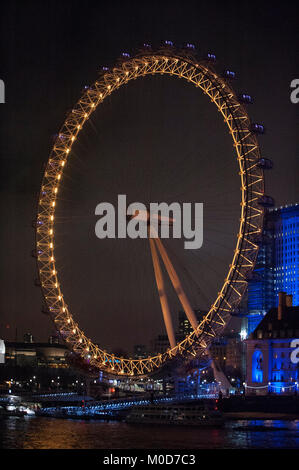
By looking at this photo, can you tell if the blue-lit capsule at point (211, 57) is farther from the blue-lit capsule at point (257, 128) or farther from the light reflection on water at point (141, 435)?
the light reflection on water at point (141, 435)

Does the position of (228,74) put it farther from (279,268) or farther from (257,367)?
(279,268)

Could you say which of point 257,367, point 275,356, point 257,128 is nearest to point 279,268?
point 257,367

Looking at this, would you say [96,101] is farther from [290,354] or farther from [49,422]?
[290,354]

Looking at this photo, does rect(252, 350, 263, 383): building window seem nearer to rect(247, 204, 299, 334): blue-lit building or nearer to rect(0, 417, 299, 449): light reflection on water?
rect(0, 417, 299, 449): light reflection on water

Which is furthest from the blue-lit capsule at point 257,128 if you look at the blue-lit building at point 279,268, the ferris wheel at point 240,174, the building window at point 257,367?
the blue-lit building at point 279,268

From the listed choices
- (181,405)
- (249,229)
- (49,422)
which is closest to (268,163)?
(249,229)
